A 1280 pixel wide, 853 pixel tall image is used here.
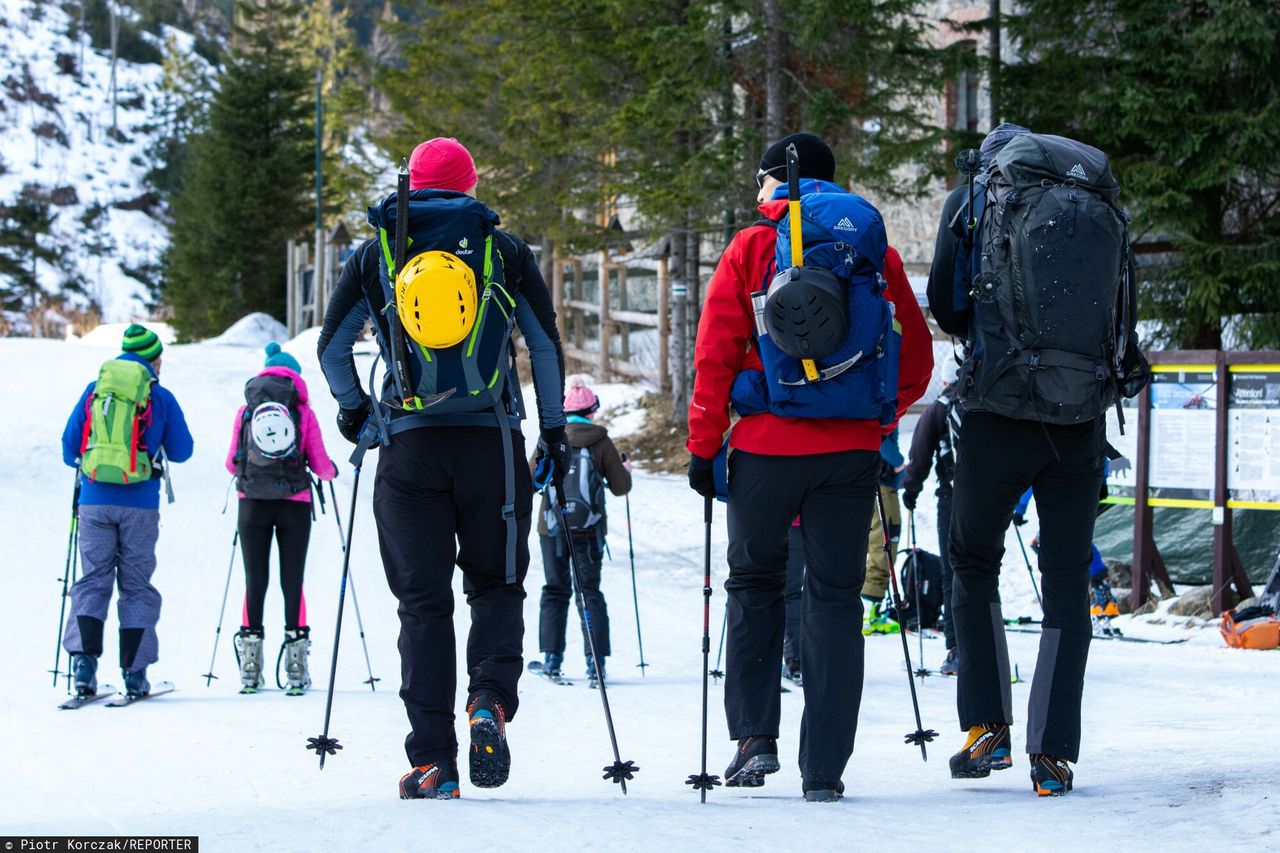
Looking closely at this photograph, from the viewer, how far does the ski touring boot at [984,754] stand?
4.83 metres

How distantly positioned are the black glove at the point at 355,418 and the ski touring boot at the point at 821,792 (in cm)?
186

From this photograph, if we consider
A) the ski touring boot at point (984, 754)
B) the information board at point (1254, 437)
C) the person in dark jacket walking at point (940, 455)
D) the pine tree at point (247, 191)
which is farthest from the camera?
the pine tree at point (247, 191)

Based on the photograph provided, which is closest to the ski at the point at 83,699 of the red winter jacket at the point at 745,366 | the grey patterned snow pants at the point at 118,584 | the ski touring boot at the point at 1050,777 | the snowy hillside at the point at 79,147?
the grey patterned snow pants at the point at 118,584

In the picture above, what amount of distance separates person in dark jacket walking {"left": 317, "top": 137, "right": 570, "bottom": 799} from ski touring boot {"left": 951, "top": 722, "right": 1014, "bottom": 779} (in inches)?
57.2

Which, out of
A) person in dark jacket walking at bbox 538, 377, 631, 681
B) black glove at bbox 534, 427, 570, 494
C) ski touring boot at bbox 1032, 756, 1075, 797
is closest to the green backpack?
person in dark jacket walking at bbox 538, 377, 631, 681

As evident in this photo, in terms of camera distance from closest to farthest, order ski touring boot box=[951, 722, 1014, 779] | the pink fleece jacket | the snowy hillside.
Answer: ski touring boot box=[951, 722, 1014, 779] → the pink fleece jacket → the snowy hillside

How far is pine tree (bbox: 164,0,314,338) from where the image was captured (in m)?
38.5

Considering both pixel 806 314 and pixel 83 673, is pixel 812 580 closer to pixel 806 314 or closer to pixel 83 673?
pixel 806 314

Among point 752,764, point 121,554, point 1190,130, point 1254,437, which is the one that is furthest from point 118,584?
point 1190,130

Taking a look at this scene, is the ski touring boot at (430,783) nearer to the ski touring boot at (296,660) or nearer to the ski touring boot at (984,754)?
the ski touring boot at (984,754)

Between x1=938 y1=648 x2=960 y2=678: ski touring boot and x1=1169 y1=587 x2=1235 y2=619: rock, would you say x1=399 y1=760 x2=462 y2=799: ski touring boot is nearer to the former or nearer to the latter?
x1=938 y1=648 x2=960 y2=678: ski touring boot

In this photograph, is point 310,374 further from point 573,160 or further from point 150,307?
point 150,307

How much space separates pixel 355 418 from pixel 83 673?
4.00 metres

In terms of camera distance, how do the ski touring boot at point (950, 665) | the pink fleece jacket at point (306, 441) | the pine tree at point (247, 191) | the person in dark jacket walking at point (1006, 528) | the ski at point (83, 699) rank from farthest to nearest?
the pine tree at point (247, 191) < the ski touring boot at point (950, 665) < the pink fleece jacket at point (306, 441) < the ski at point (83, 699) < the person in dark jacket walking at point (1006, 528)
